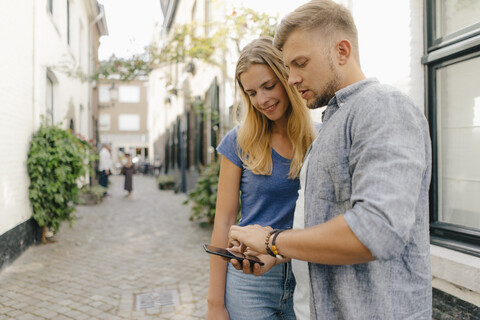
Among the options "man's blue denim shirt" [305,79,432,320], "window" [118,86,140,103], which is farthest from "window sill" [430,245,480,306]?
"window" [118,86,140,103]

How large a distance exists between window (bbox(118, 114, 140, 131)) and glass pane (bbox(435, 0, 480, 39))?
42.1m

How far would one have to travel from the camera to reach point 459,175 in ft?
9.30

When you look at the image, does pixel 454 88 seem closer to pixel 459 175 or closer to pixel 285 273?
pixel 459 175

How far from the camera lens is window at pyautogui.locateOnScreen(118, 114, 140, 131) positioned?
42.9 meters

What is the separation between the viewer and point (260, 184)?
5.30 feet

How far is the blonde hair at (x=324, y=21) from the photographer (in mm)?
1062

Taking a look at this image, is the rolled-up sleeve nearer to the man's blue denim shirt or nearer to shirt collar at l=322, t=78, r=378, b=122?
the man's blue denim shirt

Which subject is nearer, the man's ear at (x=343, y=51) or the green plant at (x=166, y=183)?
the man's ear at (x=343, y=51)

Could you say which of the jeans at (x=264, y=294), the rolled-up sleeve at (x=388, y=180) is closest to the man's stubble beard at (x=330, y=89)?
the rolled-up sleeve at (x=388, y=180)

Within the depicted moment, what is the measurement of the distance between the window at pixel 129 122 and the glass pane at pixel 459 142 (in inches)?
1662

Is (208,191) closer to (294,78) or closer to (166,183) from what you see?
(294,78)

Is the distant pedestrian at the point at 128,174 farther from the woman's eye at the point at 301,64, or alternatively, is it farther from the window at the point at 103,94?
the window at the point at 103,94

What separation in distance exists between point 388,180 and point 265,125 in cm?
93

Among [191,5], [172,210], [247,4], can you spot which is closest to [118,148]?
[191,5]
